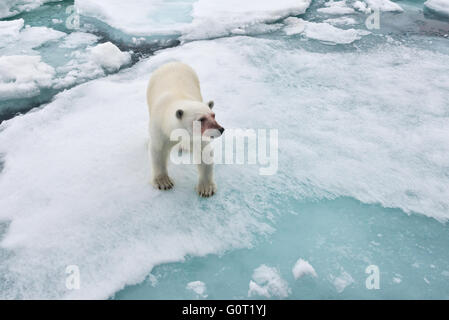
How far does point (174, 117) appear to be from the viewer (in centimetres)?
216

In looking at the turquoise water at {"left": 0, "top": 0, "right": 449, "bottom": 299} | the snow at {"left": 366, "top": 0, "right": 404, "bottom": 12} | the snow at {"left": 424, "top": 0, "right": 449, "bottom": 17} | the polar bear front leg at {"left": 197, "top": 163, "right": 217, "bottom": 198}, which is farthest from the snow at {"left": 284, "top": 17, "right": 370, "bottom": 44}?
the polar bear front leg at {"left": 197, "top": 163, "right": 217, "bottom": 198}

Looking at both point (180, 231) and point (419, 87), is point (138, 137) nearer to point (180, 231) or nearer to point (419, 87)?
point (180, 231)

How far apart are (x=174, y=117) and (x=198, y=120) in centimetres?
20

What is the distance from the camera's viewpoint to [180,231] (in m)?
2.36

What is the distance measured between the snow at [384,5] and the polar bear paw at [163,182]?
5.62 m

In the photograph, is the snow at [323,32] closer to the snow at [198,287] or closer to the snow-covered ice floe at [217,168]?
the snow-covered ice floe at [217,168]

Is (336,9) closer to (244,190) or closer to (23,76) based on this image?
(244,190)

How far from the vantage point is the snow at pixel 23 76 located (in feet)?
12.7

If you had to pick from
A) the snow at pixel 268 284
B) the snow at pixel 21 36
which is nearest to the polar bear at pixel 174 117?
the snow at pixel 268 284

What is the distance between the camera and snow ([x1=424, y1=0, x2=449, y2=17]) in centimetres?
615

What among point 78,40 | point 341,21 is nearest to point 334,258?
point 78,40

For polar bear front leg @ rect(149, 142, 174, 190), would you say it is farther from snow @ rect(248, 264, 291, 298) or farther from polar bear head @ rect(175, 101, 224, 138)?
snow @ rect(248, 264, 291, 298)

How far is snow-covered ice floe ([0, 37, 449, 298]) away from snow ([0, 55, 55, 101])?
391 mm
